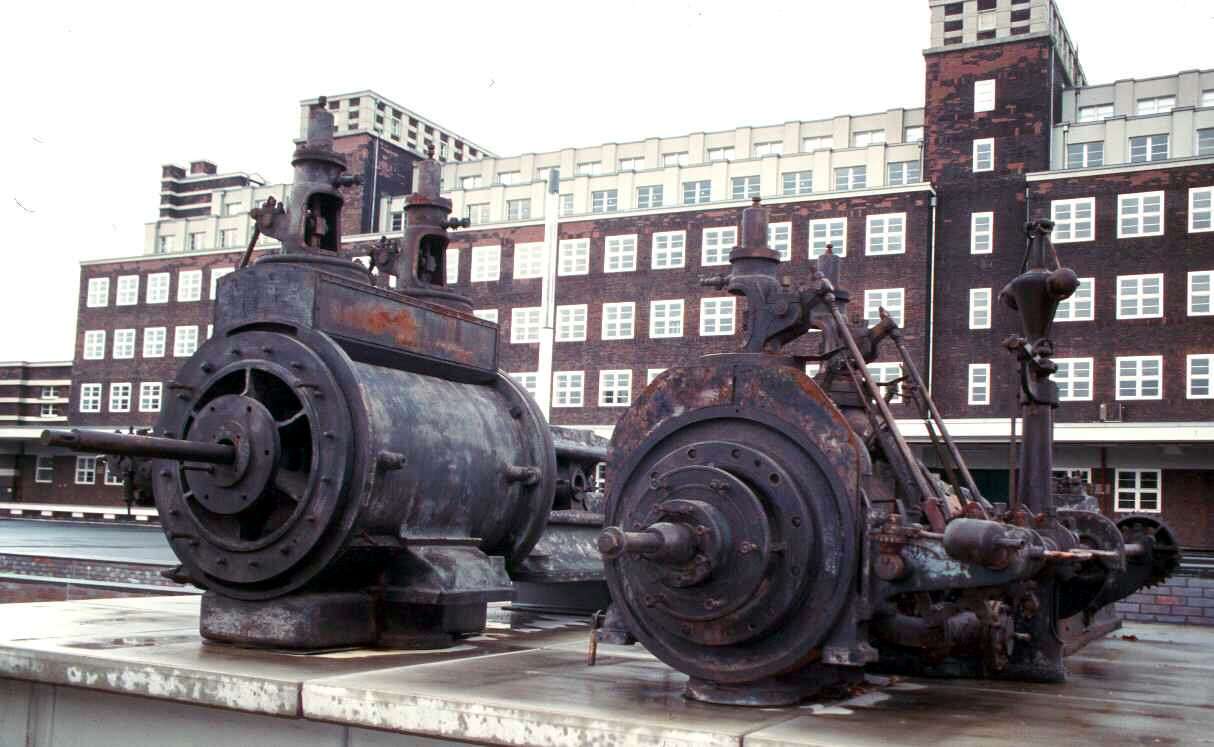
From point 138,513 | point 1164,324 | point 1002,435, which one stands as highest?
point 1164,324

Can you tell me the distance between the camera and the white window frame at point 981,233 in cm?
4328

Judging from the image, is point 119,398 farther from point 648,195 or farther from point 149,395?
point 648,195

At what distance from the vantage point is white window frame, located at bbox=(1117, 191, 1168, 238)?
41250 millimetres

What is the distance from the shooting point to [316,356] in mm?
8148

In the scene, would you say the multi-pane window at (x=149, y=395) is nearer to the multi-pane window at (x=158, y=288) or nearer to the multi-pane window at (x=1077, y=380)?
the multi-pane window at (x=158, y=288)

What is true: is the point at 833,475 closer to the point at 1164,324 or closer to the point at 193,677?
the point at 193,677

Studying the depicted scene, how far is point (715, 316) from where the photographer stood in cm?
4725

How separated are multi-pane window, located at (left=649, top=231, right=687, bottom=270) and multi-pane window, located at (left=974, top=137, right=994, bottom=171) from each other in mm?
10649

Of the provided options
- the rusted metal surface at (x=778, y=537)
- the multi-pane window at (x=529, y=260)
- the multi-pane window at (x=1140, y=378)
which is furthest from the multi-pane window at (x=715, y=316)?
the rusted metal surface at (x=778, y=537)

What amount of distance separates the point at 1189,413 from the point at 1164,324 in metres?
2.90

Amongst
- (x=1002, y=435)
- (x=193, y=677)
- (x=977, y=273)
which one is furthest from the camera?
(x=977, y=273)

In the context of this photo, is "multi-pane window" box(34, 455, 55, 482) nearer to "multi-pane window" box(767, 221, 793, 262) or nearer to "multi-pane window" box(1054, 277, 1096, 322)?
"multi-pane window" box(767, 221, 793, 262)

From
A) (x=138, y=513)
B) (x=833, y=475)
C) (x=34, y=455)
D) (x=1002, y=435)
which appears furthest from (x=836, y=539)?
(x=34, y=455)

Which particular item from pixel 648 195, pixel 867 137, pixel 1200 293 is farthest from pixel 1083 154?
pixel 648 195
